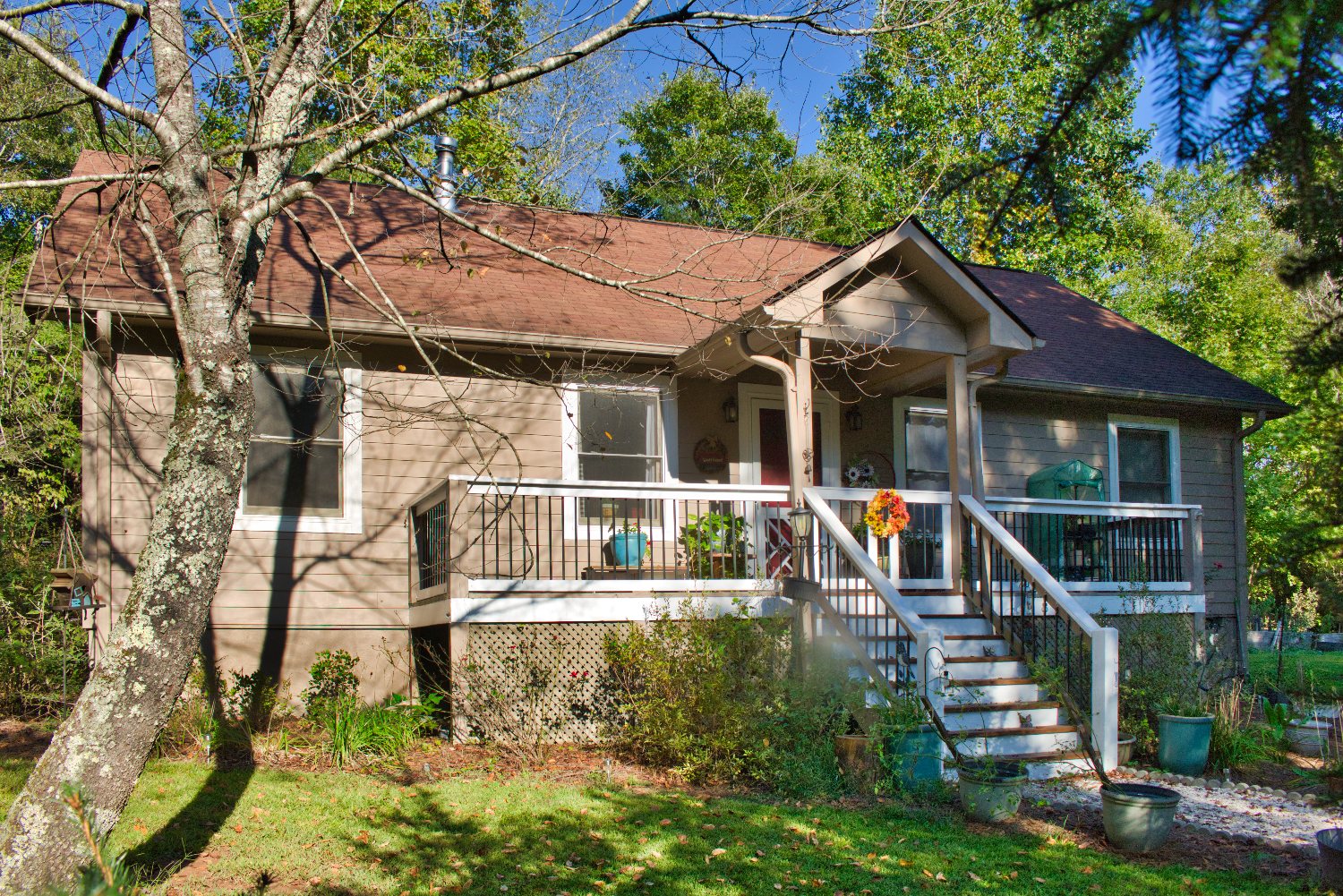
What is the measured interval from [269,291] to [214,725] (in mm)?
4127

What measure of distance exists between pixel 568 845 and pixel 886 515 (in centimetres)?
438

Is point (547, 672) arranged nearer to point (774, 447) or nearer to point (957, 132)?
point (774, 447)

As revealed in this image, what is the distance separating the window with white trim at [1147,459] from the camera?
13.8m

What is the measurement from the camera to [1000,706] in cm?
Result: 825

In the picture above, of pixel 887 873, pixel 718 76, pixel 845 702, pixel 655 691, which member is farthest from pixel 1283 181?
pixel 655 691

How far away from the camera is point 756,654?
822 cm

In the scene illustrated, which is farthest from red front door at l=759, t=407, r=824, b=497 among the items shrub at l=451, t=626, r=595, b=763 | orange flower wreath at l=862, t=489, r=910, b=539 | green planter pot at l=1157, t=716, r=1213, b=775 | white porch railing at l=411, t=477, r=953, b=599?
green planter pot at l=1157, t=716, r=1213, b=775

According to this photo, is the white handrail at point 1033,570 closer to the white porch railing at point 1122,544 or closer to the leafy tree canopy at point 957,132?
the white porch railing at point 1122,544

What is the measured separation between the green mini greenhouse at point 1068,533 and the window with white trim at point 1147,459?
1446mm

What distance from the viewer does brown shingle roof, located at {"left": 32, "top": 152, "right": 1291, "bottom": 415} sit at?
945cm

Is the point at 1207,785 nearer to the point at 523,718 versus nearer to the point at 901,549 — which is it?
the point at 901,549

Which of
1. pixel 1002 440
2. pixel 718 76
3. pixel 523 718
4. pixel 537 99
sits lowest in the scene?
pixel 523 718

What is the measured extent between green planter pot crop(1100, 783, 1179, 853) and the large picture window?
707 centimetres

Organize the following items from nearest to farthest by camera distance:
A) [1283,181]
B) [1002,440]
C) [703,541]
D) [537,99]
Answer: [1283,181], [703,541], [1002,440], [537,99]
